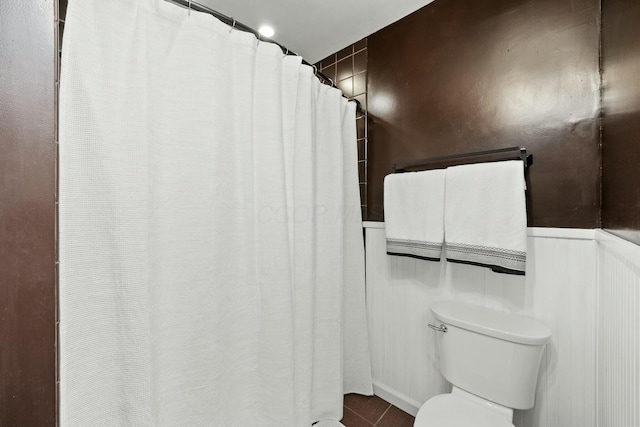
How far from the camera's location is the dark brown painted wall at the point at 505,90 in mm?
1095

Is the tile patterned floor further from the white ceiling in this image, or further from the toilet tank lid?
the white ceiling

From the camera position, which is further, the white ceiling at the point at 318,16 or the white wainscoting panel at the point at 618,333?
the white ceiling at the point at 318,16

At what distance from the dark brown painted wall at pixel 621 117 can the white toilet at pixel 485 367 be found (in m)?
0.51

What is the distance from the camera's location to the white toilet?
1062mm

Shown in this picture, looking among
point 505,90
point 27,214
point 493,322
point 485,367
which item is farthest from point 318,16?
point 485,367

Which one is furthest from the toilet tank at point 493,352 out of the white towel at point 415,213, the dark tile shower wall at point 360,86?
the dark tile shower wall at point 360,86

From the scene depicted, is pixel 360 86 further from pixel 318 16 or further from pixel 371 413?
pixel 371 413

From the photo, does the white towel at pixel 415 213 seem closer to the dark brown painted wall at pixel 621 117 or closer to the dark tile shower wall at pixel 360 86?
the dark tile shower wall at pixel 360 86

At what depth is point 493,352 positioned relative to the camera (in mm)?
1125

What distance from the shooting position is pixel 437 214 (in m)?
1.38

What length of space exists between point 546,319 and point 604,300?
283mm

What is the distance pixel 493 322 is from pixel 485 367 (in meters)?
0.18

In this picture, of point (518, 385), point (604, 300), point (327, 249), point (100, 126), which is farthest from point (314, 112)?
point (518, 385)

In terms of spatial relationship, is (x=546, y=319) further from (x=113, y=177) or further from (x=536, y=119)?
(x=113, y=177)
